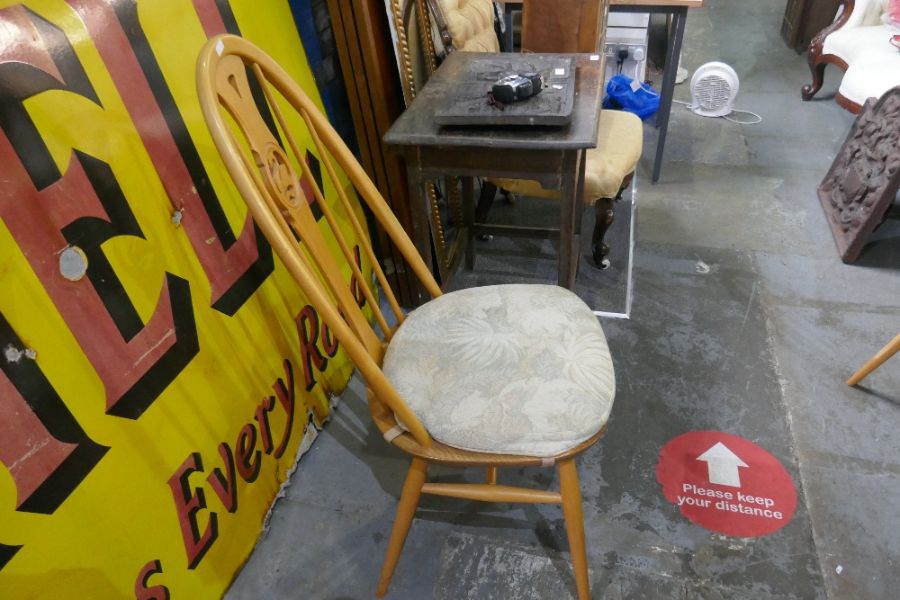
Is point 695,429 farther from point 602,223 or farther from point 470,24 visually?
point 470,24

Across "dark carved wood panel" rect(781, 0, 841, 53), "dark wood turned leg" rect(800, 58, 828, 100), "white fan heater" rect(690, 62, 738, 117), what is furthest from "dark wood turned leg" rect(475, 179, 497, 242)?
"dark carved wood panel" rect(781, 0, 841, 53)

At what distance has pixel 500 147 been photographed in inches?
47.8

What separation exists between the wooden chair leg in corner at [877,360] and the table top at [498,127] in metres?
0.96

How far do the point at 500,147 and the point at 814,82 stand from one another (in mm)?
2742

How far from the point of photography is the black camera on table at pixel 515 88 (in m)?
1.22

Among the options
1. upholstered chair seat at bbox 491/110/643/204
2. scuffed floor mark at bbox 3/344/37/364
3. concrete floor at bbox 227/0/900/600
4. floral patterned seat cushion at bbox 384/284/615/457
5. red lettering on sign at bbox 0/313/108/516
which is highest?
scuffed floor mark at bbox 3/344/37/364

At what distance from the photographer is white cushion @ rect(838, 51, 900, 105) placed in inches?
88.4

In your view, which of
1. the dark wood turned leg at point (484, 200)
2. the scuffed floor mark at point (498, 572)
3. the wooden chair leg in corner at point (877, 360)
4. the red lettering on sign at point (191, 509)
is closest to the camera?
the red lettering on sign at point (191, 509)

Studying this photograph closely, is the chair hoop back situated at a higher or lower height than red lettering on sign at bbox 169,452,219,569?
higher

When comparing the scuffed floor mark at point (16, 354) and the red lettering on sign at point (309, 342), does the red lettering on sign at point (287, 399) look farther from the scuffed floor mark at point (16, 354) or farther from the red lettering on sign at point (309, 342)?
the scuffed floor mark at point (16, 354)

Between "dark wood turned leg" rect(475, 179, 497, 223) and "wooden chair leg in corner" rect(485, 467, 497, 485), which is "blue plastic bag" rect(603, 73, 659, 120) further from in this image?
"wooden chair leg in corner" rect(485, 467, 497, 485)

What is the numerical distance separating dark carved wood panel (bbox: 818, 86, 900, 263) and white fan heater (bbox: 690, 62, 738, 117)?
31.6 inches

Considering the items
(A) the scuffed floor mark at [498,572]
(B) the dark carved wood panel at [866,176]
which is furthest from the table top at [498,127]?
(B) the dark carved wood panel at [866,176]

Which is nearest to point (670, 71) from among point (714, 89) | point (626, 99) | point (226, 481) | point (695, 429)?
point (626, 99)
